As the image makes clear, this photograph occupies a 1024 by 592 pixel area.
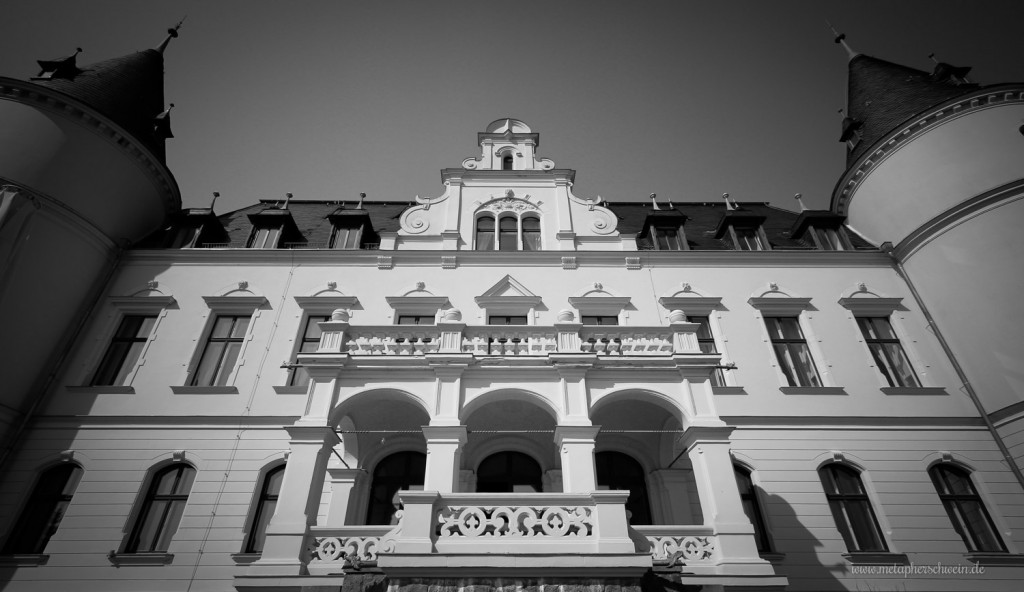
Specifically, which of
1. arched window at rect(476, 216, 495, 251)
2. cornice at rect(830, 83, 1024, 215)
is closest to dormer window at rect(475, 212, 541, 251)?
arched window at rect(476, 216, 495, 251)

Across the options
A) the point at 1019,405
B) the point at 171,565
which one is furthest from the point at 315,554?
the point at 1019,405

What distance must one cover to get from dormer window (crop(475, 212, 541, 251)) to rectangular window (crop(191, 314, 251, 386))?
6991 mm

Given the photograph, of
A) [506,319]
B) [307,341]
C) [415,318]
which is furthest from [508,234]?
[307,341]

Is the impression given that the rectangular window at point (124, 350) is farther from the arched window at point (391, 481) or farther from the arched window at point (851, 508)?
the arched window at point (851, 508)

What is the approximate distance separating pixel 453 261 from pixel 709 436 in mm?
8862

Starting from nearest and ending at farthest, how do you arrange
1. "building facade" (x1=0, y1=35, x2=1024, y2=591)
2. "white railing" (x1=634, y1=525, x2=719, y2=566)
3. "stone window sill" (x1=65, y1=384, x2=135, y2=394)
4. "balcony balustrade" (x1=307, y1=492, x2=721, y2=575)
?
"balcony balustrade" (x1=307, y1=492, x2=721, y2=575)
"white railing" (x1=634, y1=525, x2=719, y2=566)
"building facade" (x1=0, y1=35, x2=1024, y2=591)
"stone window sill" (x1=65, y1=384, x2=135, y2=394)

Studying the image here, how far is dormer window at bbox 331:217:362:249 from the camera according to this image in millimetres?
17094

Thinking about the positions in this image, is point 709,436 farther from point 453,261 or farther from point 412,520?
point 453,261

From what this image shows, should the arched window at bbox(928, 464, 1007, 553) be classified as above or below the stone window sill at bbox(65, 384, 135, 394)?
below

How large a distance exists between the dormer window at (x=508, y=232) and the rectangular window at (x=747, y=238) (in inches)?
245

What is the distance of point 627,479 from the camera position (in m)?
13.3

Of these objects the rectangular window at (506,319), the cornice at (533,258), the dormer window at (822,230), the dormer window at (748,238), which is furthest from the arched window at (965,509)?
the rectangular window at (506,319)

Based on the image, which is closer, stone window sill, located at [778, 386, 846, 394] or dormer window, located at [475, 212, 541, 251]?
stone window sill, located at [778, 386, 846, 394]

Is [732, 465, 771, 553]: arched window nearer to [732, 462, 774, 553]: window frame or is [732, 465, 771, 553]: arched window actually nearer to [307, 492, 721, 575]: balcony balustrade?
[732, 462, 774, 553]: window frame
